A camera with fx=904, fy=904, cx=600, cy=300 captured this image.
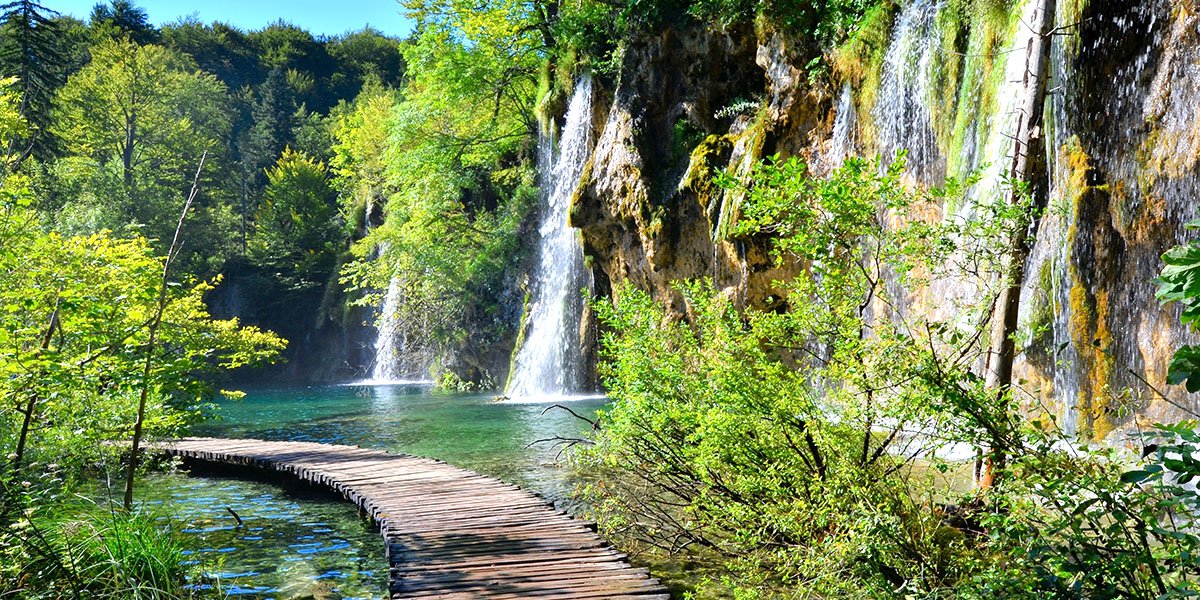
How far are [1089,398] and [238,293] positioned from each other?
40.8 m

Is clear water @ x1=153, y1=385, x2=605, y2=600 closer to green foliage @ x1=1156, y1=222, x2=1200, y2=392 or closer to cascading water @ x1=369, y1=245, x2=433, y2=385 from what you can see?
green foliage @ x1=1156, y1=222, x2=1200, y2=392

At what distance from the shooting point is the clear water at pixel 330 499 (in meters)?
7.33

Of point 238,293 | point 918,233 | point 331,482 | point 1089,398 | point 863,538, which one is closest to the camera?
point 863,538

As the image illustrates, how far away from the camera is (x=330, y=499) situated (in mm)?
11039

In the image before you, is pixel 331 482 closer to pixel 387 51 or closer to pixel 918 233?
pixel 918 233

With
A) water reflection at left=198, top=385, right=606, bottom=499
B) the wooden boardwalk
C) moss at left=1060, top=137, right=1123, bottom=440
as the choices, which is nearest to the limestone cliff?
moss at left=1060, top=137, right=1123, bottom=440

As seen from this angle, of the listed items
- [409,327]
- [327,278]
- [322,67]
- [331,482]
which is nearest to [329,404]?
[409,327]

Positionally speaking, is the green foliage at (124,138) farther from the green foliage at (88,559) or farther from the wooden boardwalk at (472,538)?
the green foliage at (88,559)

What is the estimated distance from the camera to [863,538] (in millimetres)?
4062

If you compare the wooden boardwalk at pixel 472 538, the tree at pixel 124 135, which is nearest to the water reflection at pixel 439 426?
the wooden boardwalk at pixel 472 538

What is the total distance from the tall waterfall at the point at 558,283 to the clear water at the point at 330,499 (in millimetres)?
1928

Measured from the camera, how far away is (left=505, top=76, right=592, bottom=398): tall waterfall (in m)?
24.2

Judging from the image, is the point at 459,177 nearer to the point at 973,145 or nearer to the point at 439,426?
the point at 439,426

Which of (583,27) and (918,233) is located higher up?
(583,27)
